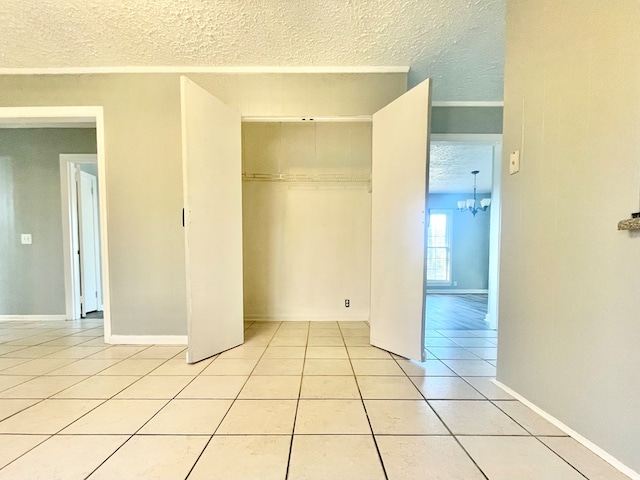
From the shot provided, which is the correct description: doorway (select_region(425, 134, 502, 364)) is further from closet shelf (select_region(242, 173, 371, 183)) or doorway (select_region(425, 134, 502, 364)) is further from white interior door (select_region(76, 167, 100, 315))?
white interior door (select_region(76, 167, 100, 315))

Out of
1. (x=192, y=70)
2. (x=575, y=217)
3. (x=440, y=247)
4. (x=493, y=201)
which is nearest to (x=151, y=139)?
(x=192, y=70)

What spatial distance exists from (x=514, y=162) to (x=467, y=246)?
19.4 feet

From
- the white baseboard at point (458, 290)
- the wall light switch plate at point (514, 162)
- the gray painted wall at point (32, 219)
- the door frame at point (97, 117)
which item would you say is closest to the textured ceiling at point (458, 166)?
the wall light switch plate at point (514, 162)

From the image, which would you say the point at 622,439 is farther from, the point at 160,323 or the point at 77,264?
the point at 77,264

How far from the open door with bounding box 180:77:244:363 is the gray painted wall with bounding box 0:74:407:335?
1.54ft

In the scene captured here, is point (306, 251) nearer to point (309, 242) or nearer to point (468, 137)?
point (309, 242)

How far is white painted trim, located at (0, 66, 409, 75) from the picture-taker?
94.6 inches

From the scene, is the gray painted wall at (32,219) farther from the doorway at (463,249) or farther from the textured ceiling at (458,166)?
the textured ceiling at (458,166)

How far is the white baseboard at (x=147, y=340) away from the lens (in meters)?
2.44

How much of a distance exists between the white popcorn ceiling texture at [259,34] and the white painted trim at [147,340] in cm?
239

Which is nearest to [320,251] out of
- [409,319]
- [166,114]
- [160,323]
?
[409,319]

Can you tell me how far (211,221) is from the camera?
2145 millimetres

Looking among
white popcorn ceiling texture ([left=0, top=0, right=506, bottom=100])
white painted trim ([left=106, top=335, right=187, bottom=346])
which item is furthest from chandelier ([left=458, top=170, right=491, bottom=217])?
white painted trim ([left=106, top=335, right=187, bottom=346])

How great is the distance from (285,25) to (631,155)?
2070mm
